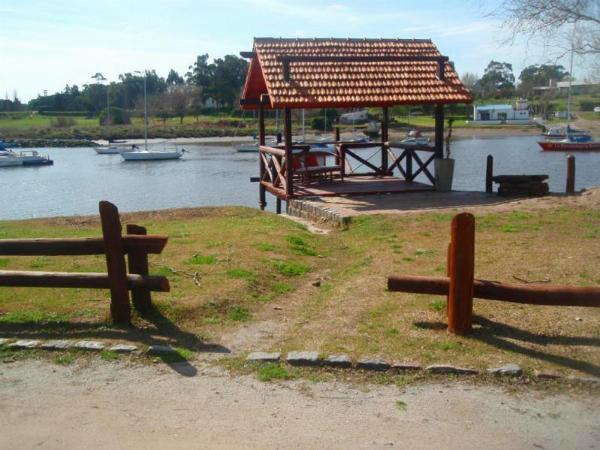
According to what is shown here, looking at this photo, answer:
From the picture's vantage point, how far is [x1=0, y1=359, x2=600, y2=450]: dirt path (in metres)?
4.39

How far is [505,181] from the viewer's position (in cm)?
1772

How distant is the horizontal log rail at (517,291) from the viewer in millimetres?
5848

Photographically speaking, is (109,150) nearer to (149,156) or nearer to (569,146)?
(149,156)

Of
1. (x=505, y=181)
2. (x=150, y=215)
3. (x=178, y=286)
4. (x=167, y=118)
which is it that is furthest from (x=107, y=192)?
(x=167, y=118)

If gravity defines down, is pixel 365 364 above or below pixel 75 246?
below

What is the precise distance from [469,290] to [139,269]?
3309 millimetres

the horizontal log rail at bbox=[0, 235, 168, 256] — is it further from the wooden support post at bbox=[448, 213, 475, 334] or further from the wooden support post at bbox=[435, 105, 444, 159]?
the wooden support post at bbox=[435, 105, 444, 159]

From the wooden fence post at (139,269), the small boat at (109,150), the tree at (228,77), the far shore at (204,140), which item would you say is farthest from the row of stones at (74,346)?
the tree at (228,77)

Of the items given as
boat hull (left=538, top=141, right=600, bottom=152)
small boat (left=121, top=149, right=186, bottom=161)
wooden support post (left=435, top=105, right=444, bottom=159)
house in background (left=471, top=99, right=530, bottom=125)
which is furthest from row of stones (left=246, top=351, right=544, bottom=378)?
house in background (left=471, top=99, right=530, bottom=125)

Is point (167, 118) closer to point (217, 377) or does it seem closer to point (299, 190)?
point (299, 190)

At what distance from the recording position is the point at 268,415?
4.76m

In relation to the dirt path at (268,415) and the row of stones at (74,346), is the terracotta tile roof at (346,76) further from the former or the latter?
the dirt path at (268,415)

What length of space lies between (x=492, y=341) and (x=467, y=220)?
3.71 ft

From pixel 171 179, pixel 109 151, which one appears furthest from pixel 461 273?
pixel 109 151
